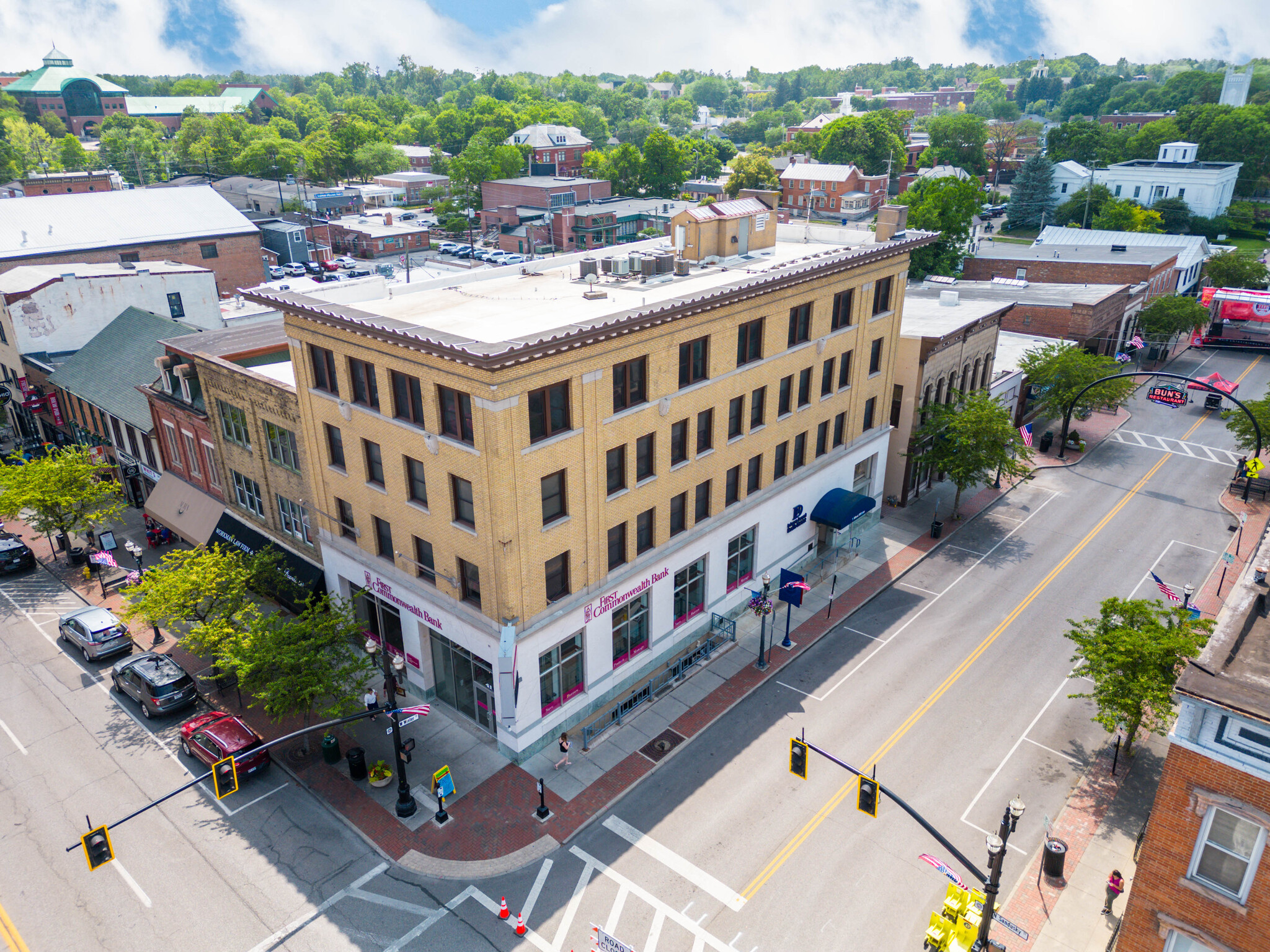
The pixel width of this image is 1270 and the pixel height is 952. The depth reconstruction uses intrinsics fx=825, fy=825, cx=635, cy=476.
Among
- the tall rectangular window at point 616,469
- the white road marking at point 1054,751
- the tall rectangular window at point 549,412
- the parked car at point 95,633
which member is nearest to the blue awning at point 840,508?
the white road marking at point 1054,751

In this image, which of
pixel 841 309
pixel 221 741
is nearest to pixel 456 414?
pixel 221 741

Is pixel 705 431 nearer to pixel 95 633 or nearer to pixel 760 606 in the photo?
pixel 760 606

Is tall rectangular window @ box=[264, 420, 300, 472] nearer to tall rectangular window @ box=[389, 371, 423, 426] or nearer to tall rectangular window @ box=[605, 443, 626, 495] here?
tall rectangular window @ box=[389, 371, 423, 426]

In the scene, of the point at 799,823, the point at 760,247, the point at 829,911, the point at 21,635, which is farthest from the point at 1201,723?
the point at 21,635

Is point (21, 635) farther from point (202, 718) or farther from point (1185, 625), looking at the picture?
point (1185, 625)

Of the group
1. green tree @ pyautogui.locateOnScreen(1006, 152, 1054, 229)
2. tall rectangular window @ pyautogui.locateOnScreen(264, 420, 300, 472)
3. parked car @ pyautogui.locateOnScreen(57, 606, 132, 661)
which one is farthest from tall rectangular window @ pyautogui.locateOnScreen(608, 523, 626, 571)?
green tree @ pyautogui.locateOnScreen(1006, 152, 1054, 229)

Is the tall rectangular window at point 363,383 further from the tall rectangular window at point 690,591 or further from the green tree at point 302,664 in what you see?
the tall rectangular window at point 690,591
